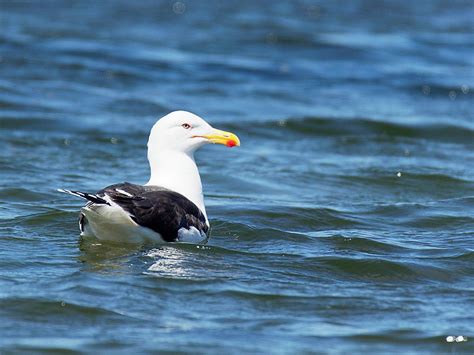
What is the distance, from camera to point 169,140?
930cm

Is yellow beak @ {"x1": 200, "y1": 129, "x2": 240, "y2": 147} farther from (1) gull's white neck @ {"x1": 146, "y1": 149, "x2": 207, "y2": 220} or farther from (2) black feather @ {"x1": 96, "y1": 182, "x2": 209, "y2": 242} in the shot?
(2) black feather @ {"x1": 96, "y1": 182, "x2": 209, "y2": 242}

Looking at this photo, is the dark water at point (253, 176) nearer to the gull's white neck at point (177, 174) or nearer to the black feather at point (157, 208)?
the black feather at point (157, 208)

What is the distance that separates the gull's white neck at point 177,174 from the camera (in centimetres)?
919

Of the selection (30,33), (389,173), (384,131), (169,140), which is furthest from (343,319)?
(30,33)

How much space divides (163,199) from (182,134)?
100 centimetres

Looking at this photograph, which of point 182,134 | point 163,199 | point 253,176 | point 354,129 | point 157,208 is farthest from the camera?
point 354,129

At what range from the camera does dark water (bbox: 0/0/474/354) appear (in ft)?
23.7

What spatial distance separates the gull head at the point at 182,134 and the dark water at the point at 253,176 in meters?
0.83

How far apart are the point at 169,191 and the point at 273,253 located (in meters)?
0.95

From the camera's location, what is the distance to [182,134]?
9.34 m

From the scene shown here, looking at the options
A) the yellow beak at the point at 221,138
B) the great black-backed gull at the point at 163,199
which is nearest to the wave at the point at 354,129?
the yellow beak at the point at 221,138

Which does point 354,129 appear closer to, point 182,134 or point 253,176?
point 253,176

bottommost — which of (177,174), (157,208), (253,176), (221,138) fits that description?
(253,176)

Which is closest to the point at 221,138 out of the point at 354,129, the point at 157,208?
the point at 157,208
